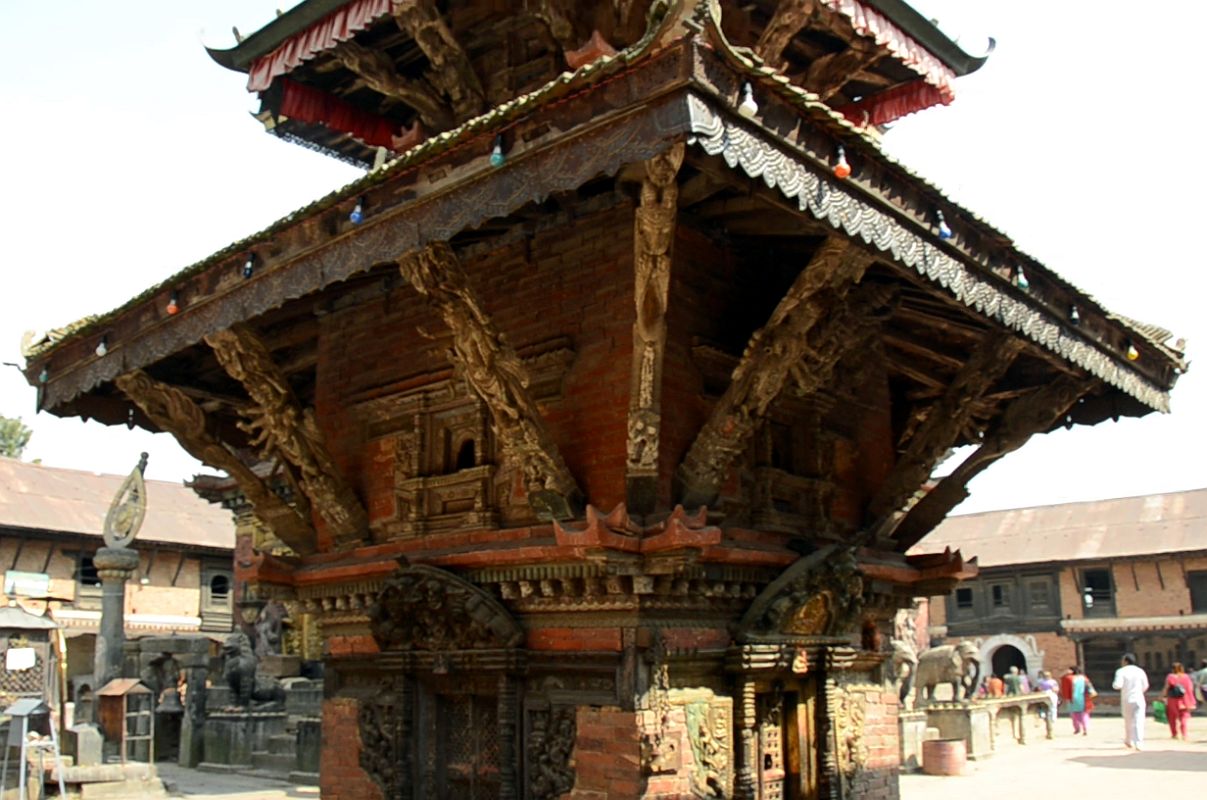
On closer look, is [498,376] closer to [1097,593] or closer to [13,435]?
[1097,593]

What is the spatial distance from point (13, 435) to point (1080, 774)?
54.1 m

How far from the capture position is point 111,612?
2267 centimetres

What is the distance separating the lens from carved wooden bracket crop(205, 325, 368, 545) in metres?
8.83

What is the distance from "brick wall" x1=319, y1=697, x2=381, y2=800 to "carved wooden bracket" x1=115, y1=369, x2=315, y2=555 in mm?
1469

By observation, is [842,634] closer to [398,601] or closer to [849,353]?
[849,353]

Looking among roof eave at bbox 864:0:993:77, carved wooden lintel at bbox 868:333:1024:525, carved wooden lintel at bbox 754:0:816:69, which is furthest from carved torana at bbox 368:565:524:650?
roof eave at bbox 864:0:993:77

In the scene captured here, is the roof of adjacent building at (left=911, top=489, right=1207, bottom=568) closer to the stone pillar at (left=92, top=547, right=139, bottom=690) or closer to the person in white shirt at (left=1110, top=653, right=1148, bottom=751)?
the person in white shirt at (left=1110, top=653, right=1148, bottom=751)

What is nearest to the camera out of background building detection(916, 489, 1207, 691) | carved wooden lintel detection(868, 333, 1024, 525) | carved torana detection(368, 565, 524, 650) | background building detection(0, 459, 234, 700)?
carved torana detection(368, 565, 524, 650)

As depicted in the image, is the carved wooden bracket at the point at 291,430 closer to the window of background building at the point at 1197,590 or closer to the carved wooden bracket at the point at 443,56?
the carved wooden bracket at the point at 443,56

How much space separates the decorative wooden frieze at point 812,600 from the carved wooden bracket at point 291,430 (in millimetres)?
3586

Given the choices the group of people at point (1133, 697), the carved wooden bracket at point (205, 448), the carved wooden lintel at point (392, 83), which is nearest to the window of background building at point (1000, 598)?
the group of people at point (1133, 697)

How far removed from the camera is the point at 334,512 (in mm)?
9375

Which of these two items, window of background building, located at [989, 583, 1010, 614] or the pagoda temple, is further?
window of background building, located at [989, 583, 1010, 614]

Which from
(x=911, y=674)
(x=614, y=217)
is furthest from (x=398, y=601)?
(x=911, y=674)
